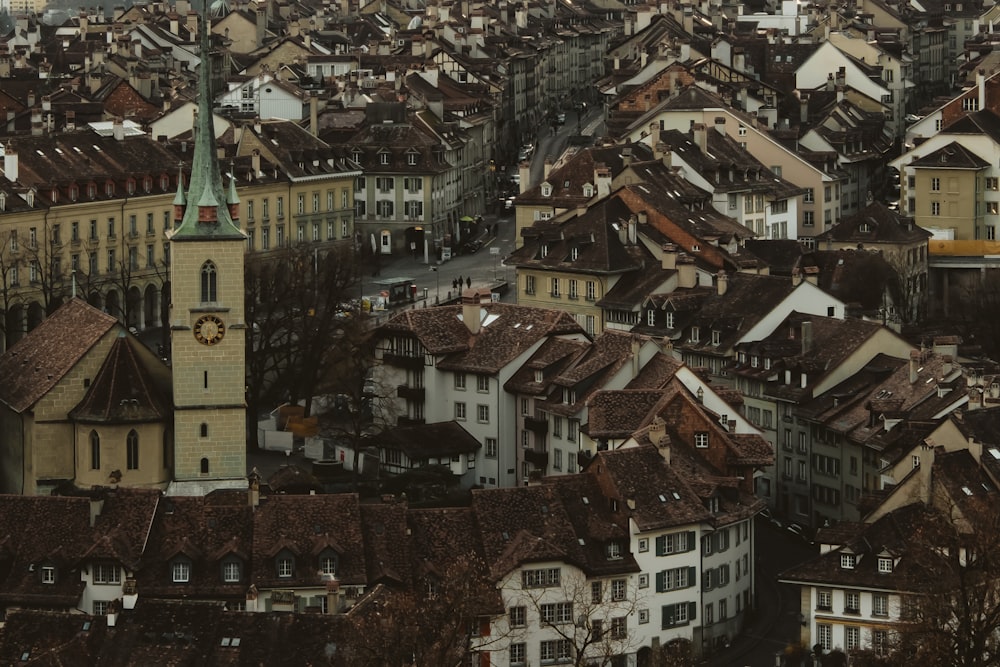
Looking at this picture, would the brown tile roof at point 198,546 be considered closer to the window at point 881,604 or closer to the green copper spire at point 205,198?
the green copper spire at point 205,198

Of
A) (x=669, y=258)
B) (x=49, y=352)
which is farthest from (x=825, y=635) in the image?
(x=669, y=258)

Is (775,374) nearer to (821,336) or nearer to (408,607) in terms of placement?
(821,336)

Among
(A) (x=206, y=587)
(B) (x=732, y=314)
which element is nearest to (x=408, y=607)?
(A) (x=206, y=587)

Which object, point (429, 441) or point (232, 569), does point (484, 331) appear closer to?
point (429, 441)

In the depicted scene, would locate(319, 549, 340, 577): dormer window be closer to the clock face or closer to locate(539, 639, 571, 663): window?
locate(539, 639, 571, 663): window

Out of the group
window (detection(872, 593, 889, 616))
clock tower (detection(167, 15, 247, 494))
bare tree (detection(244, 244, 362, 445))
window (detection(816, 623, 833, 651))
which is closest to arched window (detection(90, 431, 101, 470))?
clock tower (detection(167, 15, 247, 494))

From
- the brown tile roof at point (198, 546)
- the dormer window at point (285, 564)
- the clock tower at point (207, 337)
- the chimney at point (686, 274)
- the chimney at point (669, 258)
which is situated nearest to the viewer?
the brown tile roof at point (198, 546)

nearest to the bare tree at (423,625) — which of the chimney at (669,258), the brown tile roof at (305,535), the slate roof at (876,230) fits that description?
the brown tile roof at (305,535)
